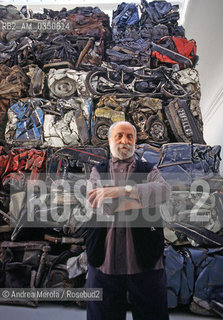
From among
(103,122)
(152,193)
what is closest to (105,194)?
(152,193)

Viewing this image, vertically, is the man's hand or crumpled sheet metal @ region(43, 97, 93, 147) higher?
crumpled sheet metal @ region(43, 97, 93, 147)

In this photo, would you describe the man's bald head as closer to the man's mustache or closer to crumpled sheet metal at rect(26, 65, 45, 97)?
the man's mustache

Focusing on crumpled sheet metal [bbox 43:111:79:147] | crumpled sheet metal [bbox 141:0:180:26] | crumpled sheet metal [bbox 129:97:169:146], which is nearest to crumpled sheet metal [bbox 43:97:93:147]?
crumpled sheet metal [bbox 43:111:79:147]

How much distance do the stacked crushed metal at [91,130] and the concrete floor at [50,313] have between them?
8 cm

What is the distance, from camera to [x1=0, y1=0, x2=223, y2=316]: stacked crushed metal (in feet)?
7.12

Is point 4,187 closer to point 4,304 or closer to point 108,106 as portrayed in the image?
point 4,304

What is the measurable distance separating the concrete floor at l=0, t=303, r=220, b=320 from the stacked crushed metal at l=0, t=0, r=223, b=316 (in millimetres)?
81

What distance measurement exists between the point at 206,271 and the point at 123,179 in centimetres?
144

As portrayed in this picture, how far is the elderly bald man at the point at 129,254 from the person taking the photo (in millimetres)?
1118

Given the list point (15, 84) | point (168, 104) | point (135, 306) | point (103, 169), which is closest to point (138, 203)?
point (103, 169)

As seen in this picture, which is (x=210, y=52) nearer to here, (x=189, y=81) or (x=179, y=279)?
(x=189, y=81)

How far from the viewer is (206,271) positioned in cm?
202

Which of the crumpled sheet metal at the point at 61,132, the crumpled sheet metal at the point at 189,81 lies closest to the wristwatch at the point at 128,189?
the crumpled sheet metal at the point at 61,132

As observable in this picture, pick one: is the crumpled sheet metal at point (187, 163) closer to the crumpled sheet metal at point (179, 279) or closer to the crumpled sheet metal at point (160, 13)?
the crumpled sheet metal at point (179, 279)
